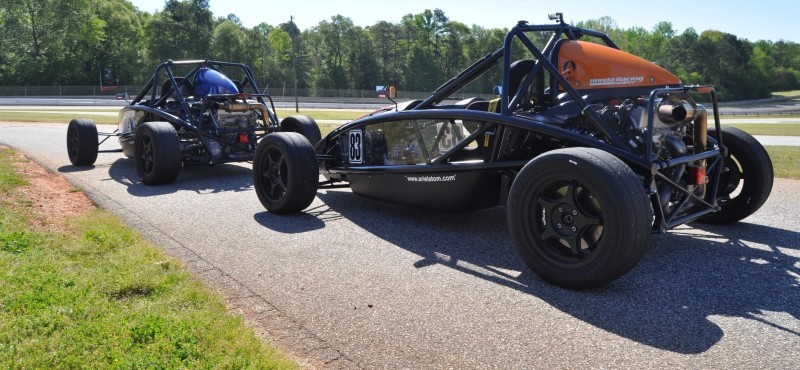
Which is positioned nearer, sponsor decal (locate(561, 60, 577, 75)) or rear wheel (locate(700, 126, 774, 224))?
sponsor decal (locate(561, 60, 577, 75))

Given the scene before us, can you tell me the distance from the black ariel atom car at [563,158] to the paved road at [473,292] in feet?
0.96

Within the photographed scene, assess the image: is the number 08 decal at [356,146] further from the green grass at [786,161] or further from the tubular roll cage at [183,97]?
the green grass at [786,161]

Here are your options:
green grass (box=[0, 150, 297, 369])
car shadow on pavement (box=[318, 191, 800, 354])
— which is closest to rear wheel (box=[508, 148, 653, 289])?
car shadow on pavement (box=[318, 191, 800, 354])

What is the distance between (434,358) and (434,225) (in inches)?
115

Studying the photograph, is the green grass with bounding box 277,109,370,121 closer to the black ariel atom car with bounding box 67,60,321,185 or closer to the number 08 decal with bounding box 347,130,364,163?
the black ariel atom car with bounding box 67,60,321,185

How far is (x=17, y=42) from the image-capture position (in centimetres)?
6919

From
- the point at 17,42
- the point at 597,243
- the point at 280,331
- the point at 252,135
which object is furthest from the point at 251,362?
the point at 17,42

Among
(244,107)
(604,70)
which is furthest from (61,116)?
(604,70)

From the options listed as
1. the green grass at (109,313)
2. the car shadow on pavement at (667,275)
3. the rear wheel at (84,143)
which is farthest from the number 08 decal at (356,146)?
the rear wheel at (84,143)

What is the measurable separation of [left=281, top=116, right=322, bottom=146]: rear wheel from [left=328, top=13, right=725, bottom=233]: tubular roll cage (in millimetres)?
3813

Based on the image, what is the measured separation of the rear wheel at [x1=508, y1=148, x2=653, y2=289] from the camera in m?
3.76

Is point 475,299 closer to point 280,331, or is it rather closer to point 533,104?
point 280,331

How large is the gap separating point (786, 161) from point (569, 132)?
8.35m

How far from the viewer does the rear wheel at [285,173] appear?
637 centimetres
